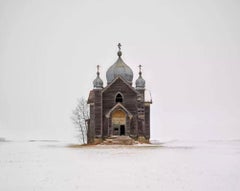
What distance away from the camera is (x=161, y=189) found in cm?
1919

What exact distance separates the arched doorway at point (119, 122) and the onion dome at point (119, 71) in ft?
15.7

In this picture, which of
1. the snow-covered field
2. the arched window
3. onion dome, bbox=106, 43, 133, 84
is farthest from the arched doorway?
the snow-covered field

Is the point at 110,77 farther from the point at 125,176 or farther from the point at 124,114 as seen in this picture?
the point at 125,176

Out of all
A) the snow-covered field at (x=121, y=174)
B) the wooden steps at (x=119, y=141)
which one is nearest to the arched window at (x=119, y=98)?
the wooden steps at (x=119, y=141)

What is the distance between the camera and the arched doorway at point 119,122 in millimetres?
55719

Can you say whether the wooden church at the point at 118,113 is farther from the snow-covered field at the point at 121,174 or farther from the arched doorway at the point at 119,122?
the snow-covered field at the point at 121,174

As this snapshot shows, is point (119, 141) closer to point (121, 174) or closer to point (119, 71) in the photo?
point (119, 71)

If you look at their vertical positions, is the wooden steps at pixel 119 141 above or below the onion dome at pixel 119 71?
below

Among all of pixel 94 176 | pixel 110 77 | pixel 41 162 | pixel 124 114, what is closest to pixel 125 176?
pixel 94 176

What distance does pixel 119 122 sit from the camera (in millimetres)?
55844

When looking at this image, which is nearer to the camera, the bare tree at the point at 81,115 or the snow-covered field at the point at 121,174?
the snow-covered field at the point at 121,174

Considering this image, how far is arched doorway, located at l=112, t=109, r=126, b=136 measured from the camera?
5572 centimetres

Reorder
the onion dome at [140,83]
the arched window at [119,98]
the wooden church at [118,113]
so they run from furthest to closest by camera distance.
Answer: the onion dome at [140,83], the arched window at [119,98], the wooden church at [118,113]

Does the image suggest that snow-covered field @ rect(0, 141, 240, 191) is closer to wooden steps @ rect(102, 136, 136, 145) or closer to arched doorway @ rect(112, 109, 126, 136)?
wooden steps @ rect(102, 136, 136, 145)
